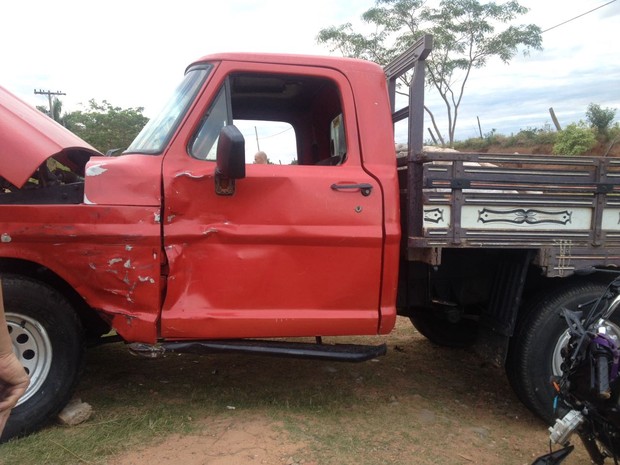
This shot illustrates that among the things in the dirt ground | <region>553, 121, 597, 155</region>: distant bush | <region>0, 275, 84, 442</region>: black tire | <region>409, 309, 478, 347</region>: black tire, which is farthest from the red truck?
<region>553, 121, 597, 155</region>: distant bush

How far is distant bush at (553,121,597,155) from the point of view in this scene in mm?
19641

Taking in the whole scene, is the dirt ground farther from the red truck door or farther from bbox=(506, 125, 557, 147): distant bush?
bbox=(506, 125, 557, 147): distant bush

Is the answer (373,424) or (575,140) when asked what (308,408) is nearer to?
(373,424)

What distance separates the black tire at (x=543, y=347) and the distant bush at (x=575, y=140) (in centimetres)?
1800

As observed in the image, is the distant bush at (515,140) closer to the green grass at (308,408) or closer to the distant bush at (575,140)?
the distant bush at (575,140)

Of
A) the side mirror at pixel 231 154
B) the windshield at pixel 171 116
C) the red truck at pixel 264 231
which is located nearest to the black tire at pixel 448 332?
the red truck at pixel 264 231

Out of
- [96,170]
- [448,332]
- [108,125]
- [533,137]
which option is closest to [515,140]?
[533,137]

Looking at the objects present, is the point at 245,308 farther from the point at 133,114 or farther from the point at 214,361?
the point at 133,114

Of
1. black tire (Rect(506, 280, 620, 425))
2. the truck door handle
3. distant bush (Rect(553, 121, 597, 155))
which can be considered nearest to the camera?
the truck door handle

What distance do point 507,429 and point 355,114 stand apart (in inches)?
87.8

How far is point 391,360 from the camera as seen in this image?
455 cm

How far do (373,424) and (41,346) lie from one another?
203 centimetres

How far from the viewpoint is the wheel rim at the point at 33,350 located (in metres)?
2.94

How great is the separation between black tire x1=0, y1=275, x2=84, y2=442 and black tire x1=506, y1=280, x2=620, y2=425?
272 cm
